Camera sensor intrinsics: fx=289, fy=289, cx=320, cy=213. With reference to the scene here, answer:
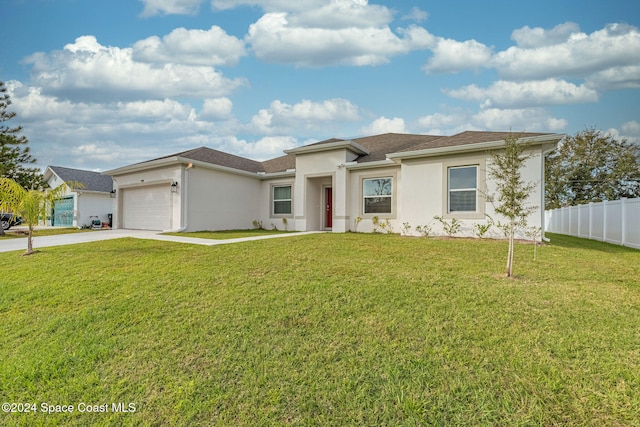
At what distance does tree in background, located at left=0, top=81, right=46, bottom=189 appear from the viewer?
18156mm

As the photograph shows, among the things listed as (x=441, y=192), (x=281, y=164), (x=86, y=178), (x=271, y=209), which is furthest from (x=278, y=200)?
(x=86, y=178)

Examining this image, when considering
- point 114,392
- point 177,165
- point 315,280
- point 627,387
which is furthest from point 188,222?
point 627,387

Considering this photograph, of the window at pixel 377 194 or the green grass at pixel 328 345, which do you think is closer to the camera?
the green grass at pixel 328 345

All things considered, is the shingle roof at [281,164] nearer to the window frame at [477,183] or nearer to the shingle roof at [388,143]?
the shingle roof at [388,143]

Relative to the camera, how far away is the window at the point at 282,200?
15.6 meters

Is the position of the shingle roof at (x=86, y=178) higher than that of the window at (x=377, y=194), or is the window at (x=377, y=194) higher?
the shingle roof at (x=86, y=178)

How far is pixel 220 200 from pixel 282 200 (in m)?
3.23

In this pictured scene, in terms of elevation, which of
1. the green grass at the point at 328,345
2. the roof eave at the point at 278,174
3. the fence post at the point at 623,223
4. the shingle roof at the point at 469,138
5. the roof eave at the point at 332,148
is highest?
the roof eave at the point at 332,148

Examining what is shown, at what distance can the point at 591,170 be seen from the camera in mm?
27734

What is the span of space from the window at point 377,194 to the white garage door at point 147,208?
9.40 meters

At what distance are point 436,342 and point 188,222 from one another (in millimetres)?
12603

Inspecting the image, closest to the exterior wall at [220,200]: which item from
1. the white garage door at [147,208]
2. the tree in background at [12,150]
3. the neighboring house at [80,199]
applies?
the white garage door at [147,208]

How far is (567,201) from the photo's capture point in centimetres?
2914

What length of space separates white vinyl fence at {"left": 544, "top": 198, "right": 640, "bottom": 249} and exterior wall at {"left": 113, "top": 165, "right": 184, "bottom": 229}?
1784 centimetres
